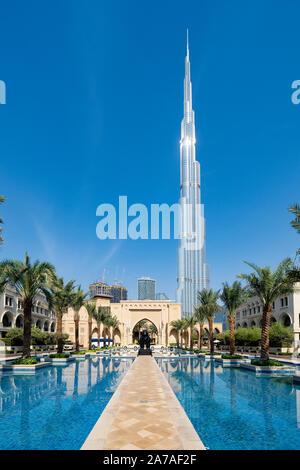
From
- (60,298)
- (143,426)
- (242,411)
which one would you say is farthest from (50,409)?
(60,298)

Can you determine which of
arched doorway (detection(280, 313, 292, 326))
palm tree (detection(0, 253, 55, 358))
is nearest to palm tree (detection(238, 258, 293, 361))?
palm tree (detection(0, 253, 55, 358))

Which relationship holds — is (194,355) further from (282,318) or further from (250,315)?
(250,315)

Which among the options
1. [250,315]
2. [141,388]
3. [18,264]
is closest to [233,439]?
[141,388]

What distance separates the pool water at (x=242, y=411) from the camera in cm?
840

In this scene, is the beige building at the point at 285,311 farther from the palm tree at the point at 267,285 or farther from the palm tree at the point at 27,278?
the palm tree at the point at 27,278

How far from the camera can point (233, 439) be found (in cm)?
848

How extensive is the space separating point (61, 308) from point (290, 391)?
22172 millimetres

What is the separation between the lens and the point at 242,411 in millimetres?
11672

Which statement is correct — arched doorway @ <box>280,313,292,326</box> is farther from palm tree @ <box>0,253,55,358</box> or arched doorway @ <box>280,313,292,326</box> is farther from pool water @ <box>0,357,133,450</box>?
palm tree @ <box>0,253,55,358</box>

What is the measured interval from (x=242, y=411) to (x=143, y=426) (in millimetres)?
5071

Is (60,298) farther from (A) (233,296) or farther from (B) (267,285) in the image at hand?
(B) (267,285)

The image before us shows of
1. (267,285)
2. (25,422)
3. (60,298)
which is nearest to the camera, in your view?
(25,422)

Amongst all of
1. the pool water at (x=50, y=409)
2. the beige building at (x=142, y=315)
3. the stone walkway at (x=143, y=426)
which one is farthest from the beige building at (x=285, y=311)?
the stone walkway at (x=143, y=426)
